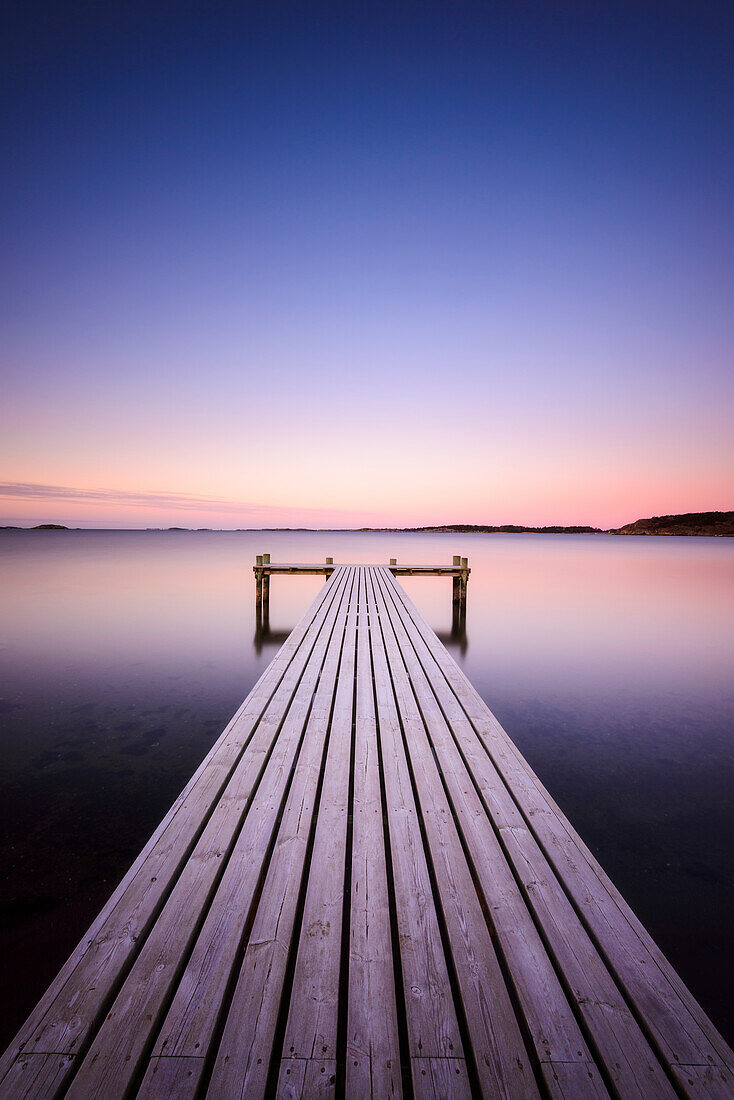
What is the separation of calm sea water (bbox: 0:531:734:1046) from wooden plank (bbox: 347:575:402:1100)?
2.29 meters

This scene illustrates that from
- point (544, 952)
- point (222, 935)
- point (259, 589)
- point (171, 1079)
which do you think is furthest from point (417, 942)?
point (259, 589)

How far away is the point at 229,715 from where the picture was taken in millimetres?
7098

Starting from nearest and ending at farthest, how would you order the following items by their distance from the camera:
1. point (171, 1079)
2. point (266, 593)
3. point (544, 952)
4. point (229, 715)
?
point (171, 1079) → point (544, 952) → point (229, 715) → point (266, 593)

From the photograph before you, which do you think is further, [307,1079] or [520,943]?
[520,943]

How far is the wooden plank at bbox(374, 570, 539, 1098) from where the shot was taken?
1.45 metres

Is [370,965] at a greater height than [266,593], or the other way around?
[370,965]

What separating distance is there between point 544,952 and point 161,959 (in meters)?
1.51

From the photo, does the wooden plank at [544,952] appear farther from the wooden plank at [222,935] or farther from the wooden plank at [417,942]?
the wooden plank at [222,935]

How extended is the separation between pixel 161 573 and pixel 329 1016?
2763 centimetres

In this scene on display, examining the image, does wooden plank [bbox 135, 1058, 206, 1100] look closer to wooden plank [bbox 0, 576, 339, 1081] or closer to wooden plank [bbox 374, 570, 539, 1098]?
wooden plank [bbox 0, 576, 339, 1081]

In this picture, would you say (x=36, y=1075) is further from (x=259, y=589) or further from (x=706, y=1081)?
(x=259, y=589)

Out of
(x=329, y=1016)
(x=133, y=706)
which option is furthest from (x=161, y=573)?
(x=329, y=1016)

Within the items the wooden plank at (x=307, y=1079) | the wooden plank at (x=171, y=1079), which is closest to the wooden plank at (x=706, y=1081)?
the wooden plank at (x=307, y=1079)

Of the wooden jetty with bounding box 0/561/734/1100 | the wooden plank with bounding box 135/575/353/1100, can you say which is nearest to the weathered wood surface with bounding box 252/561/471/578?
the wooden plank with bounding box 135/575/353/1100
